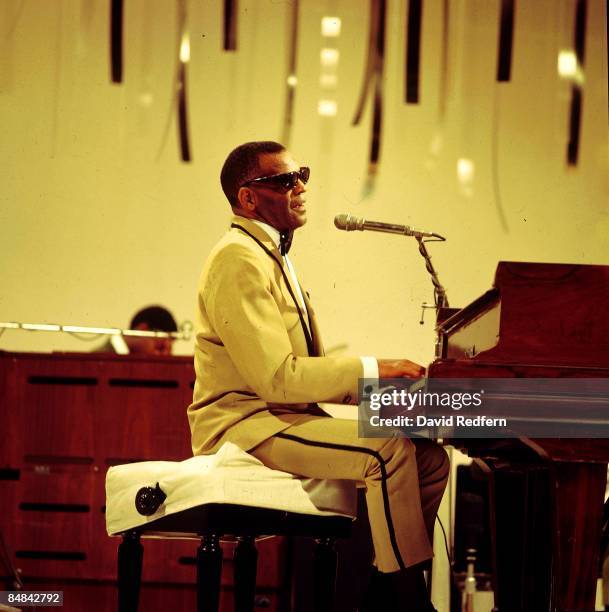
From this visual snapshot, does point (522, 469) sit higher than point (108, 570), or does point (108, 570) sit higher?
point (522, 469)

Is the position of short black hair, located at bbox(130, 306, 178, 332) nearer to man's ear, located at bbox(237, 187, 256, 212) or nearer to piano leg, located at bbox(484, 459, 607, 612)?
man's ear, located at bbox(237, 187, 256, 212)

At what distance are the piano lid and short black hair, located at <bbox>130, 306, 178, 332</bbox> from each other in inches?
116

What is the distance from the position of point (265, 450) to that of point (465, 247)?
2.53 metres

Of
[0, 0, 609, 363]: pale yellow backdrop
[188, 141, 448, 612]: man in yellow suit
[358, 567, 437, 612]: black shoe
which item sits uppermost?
[0, 0, 609, 363]: pale yellow backdrop

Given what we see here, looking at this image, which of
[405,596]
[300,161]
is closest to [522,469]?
[405,596]

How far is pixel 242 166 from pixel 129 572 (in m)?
1.23

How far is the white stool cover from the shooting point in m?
2.52

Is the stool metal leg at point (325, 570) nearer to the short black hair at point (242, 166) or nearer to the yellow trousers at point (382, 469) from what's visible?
the yellow trousers at point (382, 469)

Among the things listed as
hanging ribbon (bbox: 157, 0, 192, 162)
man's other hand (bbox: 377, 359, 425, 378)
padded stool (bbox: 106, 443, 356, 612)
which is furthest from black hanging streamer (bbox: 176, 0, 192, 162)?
man's other hand (bbox: 377, 359, 425, 378)

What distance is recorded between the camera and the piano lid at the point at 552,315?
2.03 m

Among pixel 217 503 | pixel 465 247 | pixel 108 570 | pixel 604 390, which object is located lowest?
pixel 108 570

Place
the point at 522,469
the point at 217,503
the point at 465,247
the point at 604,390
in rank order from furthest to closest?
1. the point at 465,247
2. the point at 522,469
3. the point at 217,503
4. the point at 604,390

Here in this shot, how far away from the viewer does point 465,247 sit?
15.9ft

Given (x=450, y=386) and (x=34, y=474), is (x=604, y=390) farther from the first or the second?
(x=34, y=474)
